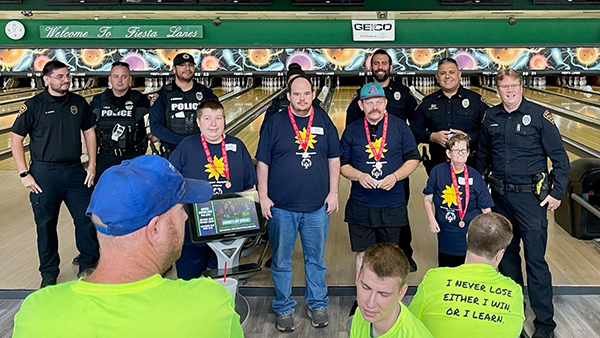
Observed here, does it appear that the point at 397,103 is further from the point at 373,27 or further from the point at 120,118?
the point at 373,27

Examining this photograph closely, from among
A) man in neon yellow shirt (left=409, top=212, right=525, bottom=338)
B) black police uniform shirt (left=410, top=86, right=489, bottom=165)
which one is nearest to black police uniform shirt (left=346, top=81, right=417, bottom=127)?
black police uniform shirt (left=410, top=86, right=489, bottom=165)

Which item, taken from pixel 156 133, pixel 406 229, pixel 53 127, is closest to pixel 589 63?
pixel 406 229

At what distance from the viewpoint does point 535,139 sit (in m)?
2.89

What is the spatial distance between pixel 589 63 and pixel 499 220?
9894 mm

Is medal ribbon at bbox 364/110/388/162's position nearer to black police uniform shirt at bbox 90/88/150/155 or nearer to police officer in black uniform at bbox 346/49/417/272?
police officer in black uniform at bbox 346/49/417/272

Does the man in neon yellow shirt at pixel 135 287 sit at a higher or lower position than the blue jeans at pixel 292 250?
higher

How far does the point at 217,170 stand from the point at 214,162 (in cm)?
4

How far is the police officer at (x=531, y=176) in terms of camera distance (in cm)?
283

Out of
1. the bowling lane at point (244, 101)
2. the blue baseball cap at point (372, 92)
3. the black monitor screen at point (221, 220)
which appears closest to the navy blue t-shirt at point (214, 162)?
the black monitor screen at point (221, 220)

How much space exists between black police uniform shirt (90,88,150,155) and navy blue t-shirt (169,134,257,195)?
1.23 m

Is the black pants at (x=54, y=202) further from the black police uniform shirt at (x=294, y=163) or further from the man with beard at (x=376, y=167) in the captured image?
the man with beard at (x=376, y=167)

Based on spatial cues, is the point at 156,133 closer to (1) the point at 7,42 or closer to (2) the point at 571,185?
(2) the point at 571,185

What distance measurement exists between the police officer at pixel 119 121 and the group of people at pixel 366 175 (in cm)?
1

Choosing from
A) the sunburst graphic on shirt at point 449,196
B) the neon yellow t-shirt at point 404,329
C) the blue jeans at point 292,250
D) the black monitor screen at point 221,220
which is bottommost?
the blue jeans at point 292,250
